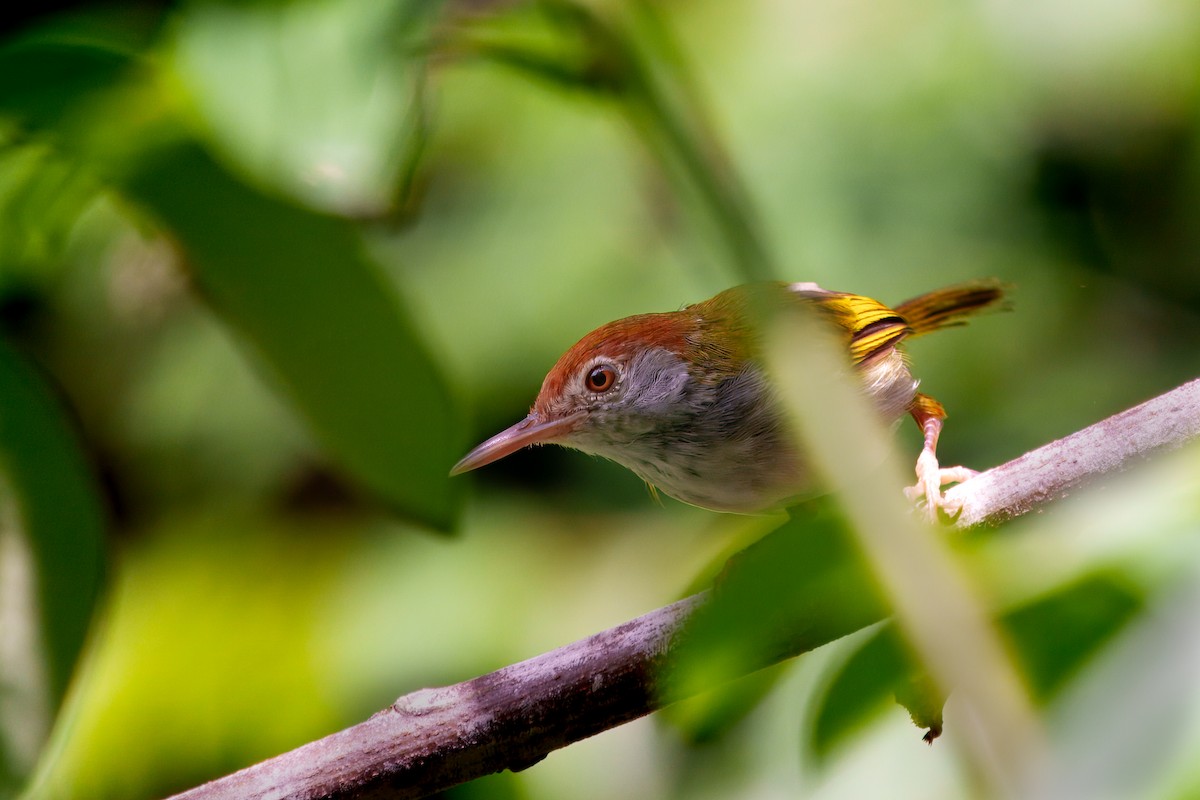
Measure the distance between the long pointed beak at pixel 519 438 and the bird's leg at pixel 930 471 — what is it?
2.50 ft

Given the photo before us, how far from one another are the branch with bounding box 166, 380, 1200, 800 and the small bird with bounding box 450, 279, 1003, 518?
0.75m

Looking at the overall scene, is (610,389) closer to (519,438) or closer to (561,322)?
(519,438)

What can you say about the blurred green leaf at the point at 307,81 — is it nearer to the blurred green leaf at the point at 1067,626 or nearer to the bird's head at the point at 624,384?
the blurred green leaf at the point at 1067,626

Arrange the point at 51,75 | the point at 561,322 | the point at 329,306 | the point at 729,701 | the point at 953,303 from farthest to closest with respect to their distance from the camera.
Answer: the point at 561,322
the point at 953,303
the point at 329,306
the point at 51,75
the point at 729,701

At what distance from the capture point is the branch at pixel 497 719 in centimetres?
149

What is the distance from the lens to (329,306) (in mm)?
1226

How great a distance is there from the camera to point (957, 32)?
3533 millimetres

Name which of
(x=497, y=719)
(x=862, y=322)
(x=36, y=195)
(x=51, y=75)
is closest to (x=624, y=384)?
(x=862, y=322)

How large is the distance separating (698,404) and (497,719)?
110 cm

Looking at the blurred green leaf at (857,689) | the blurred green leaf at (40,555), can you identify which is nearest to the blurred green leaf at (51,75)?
the blurred green leaf at (40,555)

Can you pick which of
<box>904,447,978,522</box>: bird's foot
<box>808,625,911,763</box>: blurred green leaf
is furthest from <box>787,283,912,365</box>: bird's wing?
<box>808,625,911,763</box>: blurred green leaf

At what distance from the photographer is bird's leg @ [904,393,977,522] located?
6.17ft

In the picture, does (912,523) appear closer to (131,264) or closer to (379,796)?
(379,796)

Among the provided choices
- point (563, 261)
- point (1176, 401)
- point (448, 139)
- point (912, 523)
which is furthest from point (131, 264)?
point (912, 523)
